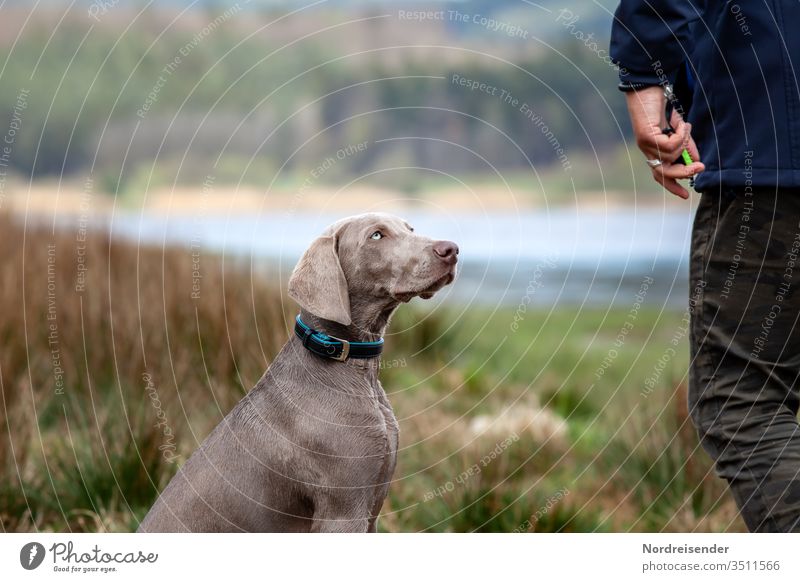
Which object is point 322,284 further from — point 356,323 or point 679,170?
point 679,170

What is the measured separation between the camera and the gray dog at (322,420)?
11.8 ft

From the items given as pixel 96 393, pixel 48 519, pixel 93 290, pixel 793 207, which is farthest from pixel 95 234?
pixel 793 207

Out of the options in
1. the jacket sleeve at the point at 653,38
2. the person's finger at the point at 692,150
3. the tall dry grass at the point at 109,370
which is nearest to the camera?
the jacket sleeve at the point at 653,38

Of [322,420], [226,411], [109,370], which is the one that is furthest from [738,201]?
[109,370]

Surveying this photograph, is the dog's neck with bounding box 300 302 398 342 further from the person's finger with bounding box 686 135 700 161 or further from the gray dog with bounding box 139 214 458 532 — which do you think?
the person's finger with bounding box 686 135 700 161

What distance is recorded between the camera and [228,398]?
6445mm

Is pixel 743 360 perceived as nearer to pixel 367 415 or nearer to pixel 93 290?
pixel 367 415

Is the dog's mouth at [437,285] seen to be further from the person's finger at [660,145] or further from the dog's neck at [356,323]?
the person's finger at [660,145]

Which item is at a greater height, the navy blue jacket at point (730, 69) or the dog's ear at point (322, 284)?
the navy blue jacket at point (730, 69)

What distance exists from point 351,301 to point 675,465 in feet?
10.4

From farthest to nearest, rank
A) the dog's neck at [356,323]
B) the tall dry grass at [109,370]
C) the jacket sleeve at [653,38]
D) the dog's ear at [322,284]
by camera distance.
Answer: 1. the tall dry grass at [109,370]
2. the jacket sleeve at [653,38]
3. the dog's neck at [356,323]
4. the dog's ear at [322,284]

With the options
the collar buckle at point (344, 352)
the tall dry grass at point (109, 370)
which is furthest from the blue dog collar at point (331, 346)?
the tall dry grass at point (109, 370)

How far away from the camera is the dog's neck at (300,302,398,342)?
370cm
